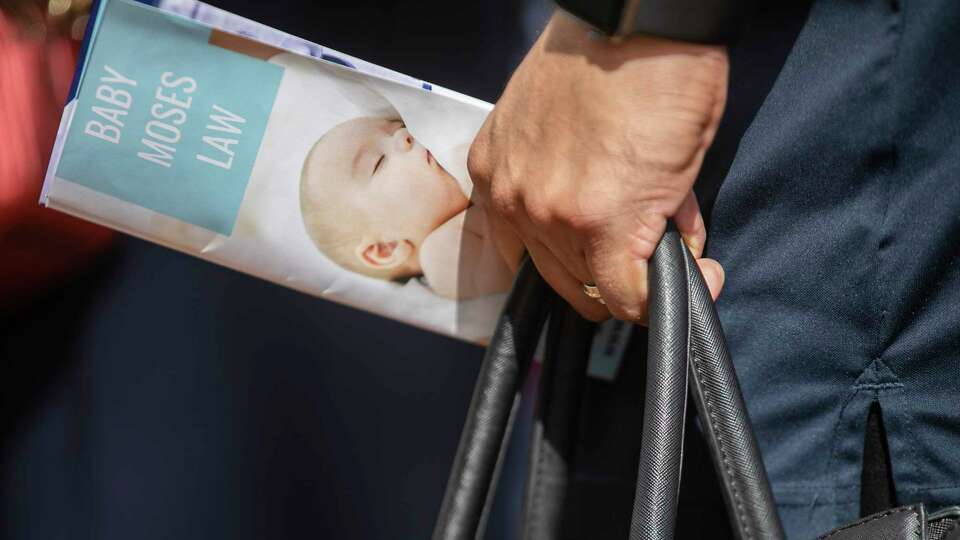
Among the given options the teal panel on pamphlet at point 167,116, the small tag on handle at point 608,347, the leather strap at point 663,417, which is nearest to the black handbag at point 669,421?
the leather strap at point 663,417

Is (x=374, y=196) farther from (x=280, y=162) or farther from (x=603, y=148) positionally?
(x=603, y=148)

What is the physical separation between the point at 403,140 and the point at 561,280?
16 cm

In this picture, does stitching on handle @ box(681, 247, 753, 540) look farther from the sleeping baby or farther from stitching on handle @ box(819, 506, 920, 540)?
the sleeping baby

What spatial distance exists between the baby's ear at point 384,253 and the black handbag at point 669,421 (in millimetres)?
98

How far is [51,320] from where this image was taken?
87 centimetres

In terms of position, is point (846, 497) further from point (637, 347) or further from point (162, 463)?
point (162, 463)

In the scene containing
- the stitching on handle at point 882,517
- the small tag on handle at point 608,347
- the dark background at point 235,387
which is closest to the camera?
the stitching on handle at point 882,517

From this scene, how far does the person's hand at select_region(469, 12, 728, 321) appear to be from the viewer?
0.51 metres

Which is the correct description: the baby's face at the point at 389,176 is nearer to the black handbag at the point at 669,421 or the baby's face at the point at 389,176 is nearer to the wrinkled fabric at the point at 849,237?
the black handbag at the point at 669,421

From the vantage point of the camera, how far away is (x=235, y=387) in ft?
3.05

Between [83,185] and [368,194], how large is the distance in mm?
213

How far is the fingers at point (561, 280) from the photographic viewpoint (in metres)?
0.60

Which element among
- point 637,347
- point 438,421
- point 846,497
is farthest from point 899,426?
point 438,421

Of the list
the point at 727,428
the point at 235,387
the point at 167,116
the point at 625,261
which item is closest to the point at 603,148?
the point at 625,261
